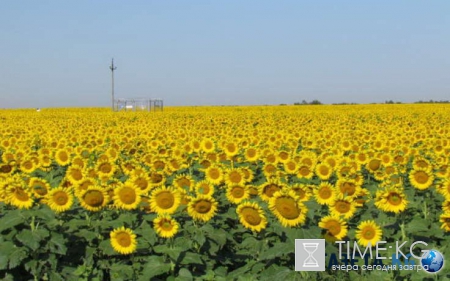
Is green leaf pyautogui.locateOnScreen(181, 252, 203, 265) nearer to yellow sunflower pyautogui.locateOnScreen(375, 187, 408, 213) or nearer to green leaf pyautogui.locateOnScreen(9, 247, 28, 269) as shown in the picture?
green leaf pyautogui.locateOnScreen(9, 247, 28, 269)

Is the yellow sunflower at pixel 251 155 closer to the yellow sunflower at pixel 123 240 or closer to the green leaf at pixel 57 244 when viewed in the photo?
the yellow sunflower at pixel 123 240

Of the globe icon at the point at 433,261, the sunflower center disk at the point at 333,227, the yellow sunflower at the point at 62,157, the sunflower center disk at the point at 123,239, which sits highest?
the yellow sunflower at the point at 62,157

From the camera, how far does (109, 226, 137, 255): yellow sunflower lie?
5.08 metres

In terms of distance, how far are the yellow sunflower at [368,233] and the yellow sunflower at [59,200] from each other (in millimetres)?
2858

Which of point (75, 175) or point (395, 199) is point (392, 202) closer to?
point (395, 199)

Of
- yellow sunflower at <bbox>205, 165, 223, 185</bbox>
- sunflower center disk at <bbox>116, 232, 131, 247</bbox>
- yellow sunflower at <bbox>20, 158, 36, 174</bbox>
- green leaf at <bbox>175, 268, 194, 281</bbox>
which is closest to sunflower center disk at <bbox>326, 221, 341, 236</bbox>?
green leaf at <bbox>175, 268, 194, 281</bbox>

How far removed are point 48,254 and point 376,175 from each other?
187 inches

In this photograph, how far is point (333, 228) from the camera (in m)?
5.05

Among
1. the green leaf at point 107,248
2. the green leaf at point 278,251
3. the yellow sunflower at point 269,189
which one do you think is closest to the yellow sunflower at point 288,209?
the green leaf at point 278,251

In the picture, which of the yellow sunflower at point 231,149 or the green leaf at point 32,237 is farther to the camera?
the yellow sunflower at point 231,149

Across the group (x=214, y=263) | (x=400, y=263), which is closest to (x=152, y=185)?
(x=214, y=263)

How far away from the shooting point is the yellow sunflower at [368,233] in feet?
17.1

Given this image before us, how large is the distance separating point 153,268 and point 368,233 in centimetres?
210

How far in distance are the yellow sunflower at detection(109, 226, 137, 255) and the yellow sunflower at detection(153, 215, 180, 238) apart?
10.3 inches
